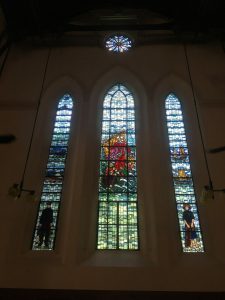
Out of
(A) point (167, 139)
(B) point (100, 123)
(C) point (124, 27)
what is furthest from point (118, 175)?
(C) point (124, 27)

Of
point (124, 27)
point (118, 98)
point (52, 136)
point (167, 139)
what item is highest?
point (124, 27)

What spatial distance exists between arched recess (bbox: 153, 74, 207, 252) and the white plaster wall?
0.09 feet

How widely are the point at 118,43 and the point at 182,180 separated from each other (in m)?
5.36

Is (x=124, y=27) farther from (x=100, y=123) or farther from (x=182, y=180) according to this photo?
(x=182, y=180)

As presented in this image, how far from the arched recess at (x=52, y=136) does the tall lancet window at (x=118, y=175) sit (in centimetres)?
69

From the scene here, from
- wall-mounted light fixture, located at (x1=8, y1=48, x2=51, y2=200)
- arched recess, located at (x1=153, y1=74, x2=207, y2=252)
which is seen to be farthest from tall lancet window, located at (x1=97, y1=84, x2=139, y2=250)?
wall-mounted light fixture, located at (x1=8, y1=48, x2=51, y2=200)

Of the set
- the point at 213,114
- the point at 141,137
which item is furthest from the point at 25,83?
the point at 213,114

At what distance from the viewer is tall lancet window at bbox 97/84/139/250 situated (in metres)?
6.63

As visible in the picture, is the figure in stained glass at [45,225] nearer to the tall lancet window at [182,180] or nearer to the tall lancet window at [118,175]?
the tall lancet window at [118,175]

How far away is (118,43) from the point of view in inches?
415

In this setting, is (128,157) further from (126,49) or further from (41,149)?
(126,49)

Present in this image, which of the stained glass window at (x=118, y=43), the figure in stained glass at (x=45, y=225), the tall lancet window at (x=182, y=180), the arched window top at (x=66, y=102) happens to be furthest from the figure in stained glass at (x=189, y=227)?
the stained glass window at (x=118, y=43)

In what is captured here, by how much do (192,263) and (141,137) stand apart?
3.30 m

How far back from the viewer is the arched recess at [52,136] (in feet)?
23.8
